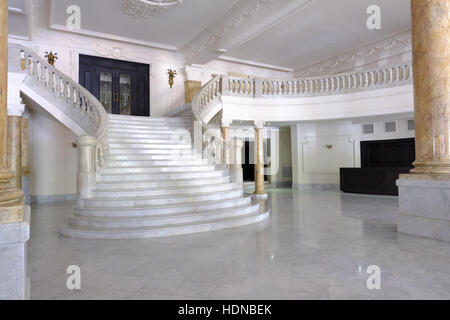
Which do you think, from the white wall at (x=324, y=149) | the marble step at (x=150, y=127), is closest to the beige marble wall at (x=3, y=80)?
the marble step at (x=150, y=127)

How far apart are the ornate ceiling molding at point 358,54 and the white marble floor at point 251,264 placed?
32.4ft

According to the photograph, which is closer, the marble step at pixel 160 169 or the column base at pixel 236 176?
the marble step at pixel 160 169

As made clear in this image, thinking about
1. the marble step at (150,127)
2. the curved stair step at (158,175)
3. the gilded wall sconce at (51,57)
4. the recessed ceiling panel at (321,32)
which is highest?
the recessed ceiling panel at (321,32)

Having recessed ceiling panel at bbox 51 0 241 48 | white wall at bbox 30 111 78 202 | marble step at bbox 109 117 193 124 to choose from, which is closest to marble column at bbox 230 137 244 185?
marble step at bbox 109 117 193 124

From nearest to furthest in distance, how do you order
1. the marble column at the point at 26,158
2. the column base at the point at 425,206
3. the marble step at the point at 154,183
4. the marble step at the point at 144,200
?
the column base at the point at 425,206 → the marble step at the point at 144,200 → the marble step at the point at 154,183 → the marble column at the point at 26,158

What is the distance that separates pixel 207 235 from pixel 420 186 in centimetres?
336

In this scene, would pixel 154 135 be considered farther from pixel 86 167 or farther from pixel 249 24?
pixel 249 24

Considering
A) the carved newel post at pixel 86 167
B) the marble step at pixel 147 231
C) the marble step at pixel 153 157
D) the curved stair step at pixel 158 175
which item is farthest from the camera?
the marble step at pixel 153 157

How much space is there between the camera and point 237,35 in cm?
1085

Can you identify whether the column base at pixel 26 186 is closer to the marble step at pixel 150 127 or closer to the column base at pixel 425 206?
the marble step at pixel 150 127

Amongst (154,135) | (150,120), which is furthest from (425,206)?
(150,120)

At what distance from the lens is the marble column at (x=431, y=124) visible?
432 centimetres

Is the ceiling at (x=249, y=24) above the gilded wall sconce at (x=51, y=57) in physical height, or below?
above

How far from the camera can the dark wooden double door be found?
12.0 meters
